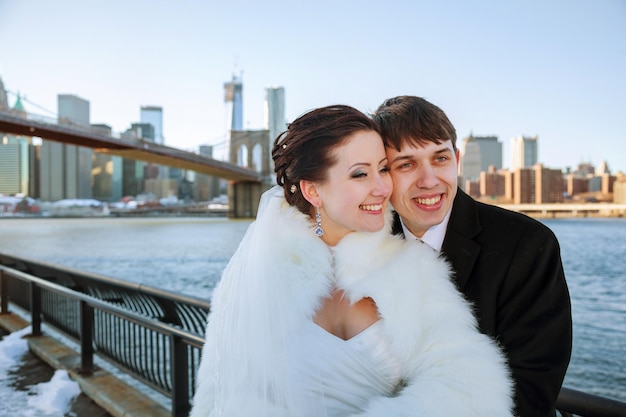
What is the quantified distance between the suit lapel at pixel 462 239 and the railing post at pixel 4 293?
681 cm

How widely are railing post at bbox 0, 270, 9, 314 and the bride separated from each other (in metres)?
6.28

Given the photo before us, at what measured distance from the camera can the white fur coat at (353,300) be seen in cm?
129

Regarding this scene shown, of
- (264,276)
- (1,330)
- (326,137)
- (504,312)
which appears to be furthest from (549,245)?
(1,330)

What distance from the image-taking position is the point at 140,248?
33344 mm

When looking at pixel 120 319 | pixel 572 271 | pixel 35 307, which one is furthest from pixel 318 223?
pixel 572 271

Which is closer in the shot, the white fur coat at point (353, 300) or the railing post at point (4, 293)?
the white fur coat at point (353, 300)

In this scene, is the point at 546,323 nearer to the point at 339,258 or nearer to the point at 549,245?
the point at 549,245

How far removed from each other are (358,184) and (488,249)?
40cm

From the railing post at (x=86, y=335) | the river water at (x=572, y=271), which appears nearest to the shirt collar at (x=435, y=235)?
the railing post at (x=86, y=335)

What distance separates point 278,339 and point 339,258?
276mm

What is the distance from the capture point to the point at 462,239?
62.6 inches

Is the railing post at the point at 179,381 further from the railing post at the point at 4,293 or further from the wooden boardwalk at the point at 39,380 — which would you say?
the railing post at the point at 4,293

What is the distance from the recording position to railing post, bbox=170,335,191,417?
2980 mm

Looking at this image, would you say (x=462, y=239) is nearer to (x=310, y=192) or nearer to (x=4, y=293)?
(x=310, y=192)
